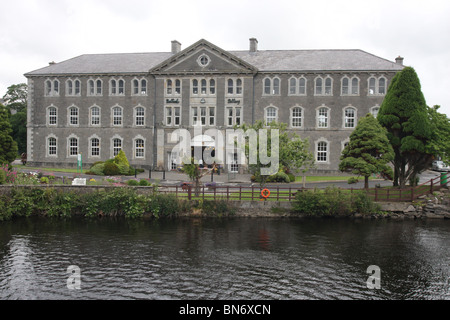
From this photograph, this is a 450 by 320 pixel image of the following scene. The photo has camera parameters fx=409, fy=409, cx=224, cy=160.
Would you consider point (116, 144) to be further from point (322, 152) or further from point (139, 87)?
point (322, 152)

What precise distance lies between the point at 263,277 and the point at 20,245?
11032 mm

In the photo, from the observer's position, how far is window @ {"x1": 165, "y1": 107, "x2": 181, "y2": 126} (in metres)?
43.7

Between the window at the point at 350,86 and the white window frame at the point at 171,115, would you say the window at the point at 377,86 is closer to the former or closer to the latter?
the window at the point at 350,86

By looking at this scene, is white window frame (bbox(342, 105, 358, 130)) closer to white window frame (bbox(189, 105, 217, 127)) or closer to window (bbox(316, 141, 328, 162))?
window (bbox(316, 141, 328, 162))

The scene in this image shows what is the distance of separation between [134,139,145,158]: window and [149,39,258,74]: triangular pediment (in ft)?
27.0

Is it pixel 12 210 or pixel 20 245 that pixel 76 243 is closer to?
pixel 20 245

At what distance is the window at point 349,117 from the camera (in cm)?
4156

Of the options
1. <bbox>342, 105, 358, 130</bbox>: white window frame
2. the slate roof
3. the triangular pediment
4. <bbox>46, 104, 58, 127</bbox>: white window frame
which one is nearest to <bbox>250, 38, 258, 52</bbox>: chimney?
the slate roof

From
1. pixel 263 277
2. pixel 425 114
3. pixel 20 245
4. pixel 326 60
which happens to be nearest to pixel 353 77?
pixel 326 60

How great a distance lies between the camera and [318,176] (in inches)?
1608

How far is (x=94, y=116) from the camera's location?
149ft

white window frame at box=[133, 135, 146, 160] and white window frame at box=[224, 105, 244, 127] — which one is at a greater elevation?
white window frame at box=[224, 105, 244, 127]

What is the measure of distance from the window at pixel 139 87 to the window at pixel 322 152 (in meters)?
19.4
